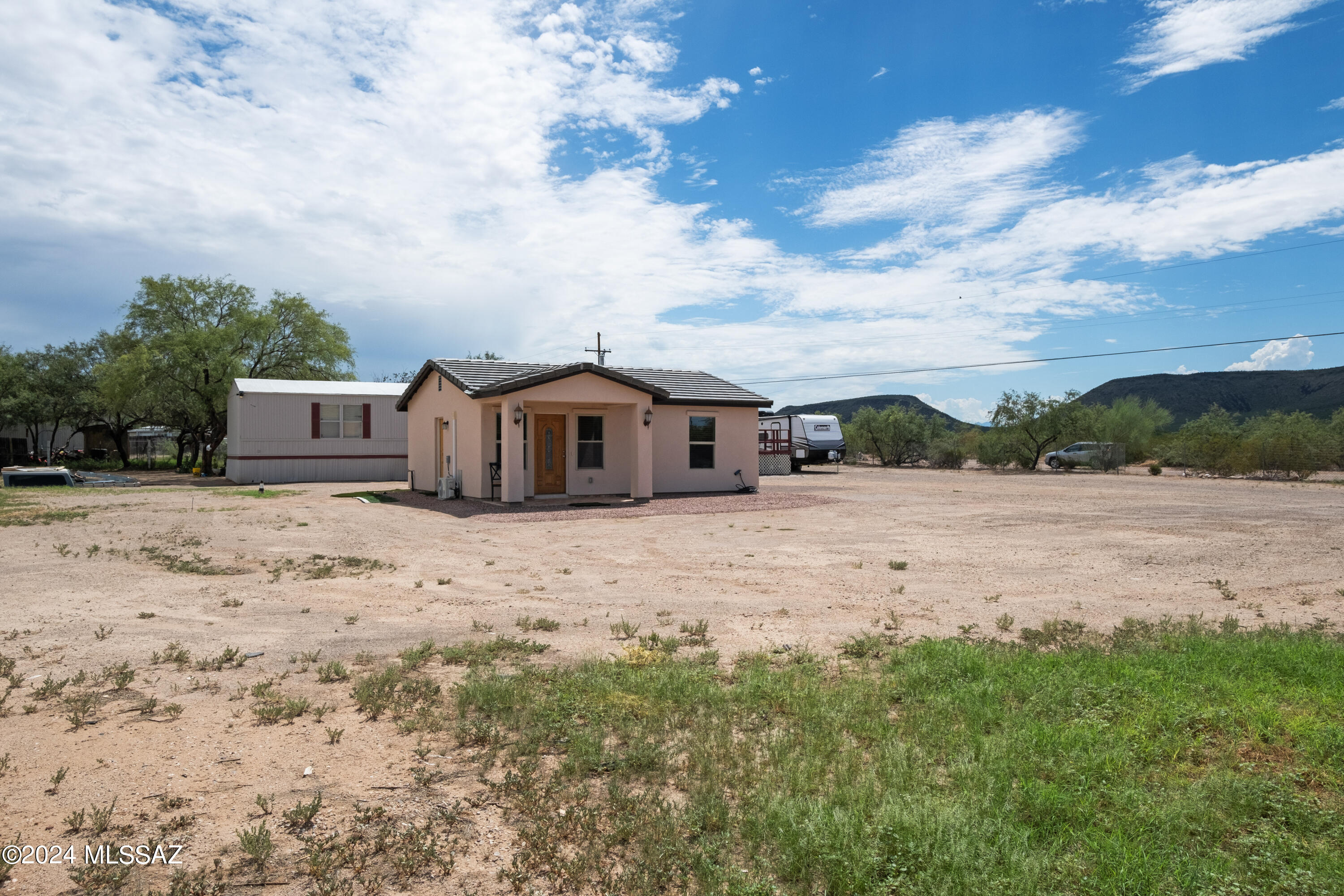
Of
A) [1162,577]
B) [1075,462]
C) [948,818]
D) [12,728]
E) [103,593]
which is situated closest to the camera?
[948,818]

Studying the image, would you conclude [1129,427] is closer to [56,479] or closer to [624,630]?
[624,630]

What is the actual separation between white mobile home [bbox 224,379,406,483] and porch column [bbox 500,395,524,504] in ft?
44.4

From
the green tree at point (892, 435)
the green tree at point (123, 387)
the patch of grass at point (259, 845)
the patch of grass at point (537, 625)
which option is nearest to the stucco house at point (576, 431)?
the patch of grass at point (537, 625)

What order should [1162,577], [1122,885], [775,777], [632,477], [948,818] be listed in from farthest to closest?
[632,477] → [1162,577] → [775,777] → [948,818] → [1122,885]

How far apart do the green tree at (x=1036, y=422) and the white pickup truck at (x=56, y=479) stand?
35.1 metres

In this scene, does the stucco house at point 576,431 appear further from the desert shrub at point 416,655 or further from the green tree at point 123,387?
the green tree at point 123,387

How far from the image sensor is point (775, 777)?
144 inches

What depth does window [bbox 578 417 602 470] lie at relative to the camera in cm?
1977

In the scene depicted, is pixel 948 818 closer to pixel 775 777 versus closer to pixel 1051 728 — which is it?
pixel 775 777

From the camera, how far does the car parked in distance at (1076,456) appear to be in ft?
109

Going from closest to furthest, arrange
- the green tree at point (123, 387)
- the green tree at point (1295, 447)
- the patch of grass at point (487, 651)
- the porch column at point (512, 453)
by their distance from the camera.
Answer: the patch of grass at point (487, 651), the porch column at point (512, 453), the green tree at point (1295, 447), the green tree at point (123, 387)

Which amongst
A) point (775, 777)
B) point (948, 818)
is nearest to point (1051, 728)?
point (948, 818)

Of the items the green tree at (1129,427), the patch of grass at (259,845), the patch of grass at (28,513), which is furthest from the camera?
the green tree at (1129,427)

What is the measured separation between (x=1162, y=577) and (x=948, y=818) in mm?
7138
